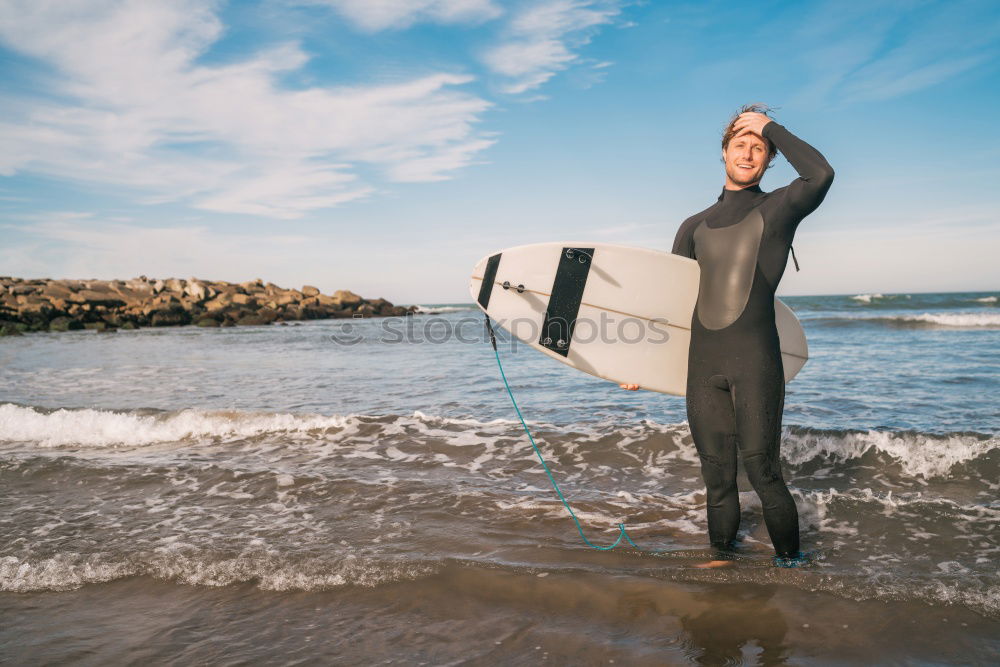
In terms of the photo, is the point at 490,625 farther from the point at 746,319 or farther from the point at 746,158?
the point at 746,158

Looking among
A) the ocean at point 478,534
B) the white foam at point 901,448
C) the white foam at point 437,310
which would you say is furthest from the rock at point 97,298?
the white foam at point 901,448

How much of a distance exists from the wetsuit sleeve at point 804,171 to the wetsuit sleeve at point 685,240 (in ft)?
1.73

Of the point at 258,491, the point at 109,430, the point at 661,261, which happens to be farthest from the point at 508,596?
the point at 109,430

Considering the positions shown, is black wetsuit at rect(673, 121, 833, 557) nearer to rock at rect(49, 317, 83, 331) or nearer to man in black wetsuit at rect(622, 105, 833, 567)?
man in black wetsuit at rect(622, 105, 833, 567)

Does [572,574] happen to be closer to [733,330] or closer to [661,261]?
[733,330]

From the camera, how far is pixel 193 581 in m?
3.05

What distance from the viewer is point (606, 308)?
12.8 feet

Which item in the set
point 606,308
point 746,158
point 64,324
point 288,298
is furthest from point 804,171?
point 288,298

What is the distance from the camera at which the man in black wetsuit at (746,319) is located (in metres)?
2.64

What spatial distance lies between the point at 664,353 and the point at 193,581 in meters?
2.96

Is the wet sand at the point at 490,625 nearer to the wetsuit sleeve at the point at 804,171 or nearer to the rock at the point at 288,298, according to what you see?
the wetsuit sleeve at the point at 804,171

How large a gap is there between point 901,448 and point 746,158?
12.2ft

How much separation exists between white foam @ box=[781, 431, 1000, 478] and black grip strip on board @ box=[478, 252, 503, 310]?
3133 millimetres

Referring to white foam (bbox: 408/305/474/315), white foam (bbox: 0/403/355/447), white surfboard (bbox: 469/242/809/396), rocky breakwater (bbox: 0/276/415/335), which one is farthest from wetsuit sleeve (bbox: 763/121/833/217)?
white foam (bbox: 408/305/474/315)
